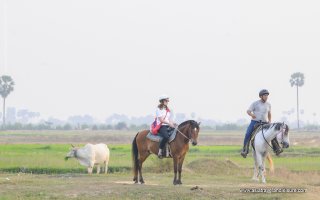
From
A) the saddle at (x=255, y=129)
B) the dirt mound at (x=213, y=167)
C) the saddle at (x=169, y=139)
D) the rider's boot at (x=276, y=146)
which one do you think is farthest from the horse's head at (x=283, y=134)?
the dirt mound at (x=213, y=167)

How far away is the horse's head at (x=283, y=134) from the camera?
62.0 ft

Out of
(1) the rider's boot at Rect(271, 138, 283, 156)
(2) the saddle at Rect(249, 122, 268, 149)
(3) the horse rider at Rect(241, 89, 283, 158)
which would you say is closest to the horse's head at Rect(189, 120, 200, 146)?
(1) the rider's boot at Rect(271, 138, 283, 156)

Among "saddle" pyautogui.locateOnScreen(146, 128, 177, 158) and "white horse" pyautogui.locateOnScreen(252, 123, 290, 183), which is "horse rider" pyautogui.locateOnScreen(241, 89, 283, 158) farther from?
"saddle" pyautogui.locateOnScreen(146, 128, 177, 158)

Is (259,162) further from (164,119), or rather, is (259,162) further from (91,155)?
(91,155)

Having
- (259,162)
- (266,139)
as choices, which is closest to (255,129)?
(266,139)

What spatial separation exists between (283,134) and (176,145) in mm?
3114

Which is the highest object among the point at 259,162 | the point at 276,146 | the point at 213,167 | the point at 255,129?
the point at 255,129

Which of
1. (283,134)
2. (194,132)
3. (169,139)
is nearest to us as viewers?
(194,132)

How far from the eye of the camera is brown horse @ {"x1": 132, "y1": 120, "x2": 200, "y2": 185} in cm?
1791

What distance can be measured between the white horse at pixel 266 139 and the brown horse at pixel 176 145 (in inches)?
99.4

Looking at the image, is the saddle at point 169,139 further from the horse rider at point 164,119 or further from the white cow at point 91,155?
the white cow at point 91,155

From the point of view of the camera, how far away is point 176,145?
1825 centimetres

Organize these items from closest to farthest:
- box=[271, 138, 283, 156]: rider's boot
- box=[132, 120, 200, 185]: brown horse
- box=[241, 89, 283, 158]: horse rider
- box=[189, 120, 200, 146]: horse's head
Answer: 1. box=[189, 120, 200, 146]: horse's head
2. box=[132, 120, 200, 185]: brown horse
3. box=[271, 138, 283, 156]: rider's boot
4. box=[241, 89, 283, 158]: horse rider

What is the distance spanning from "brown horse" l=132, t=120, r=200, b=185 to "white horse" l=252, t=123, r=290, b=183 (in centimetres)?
253
